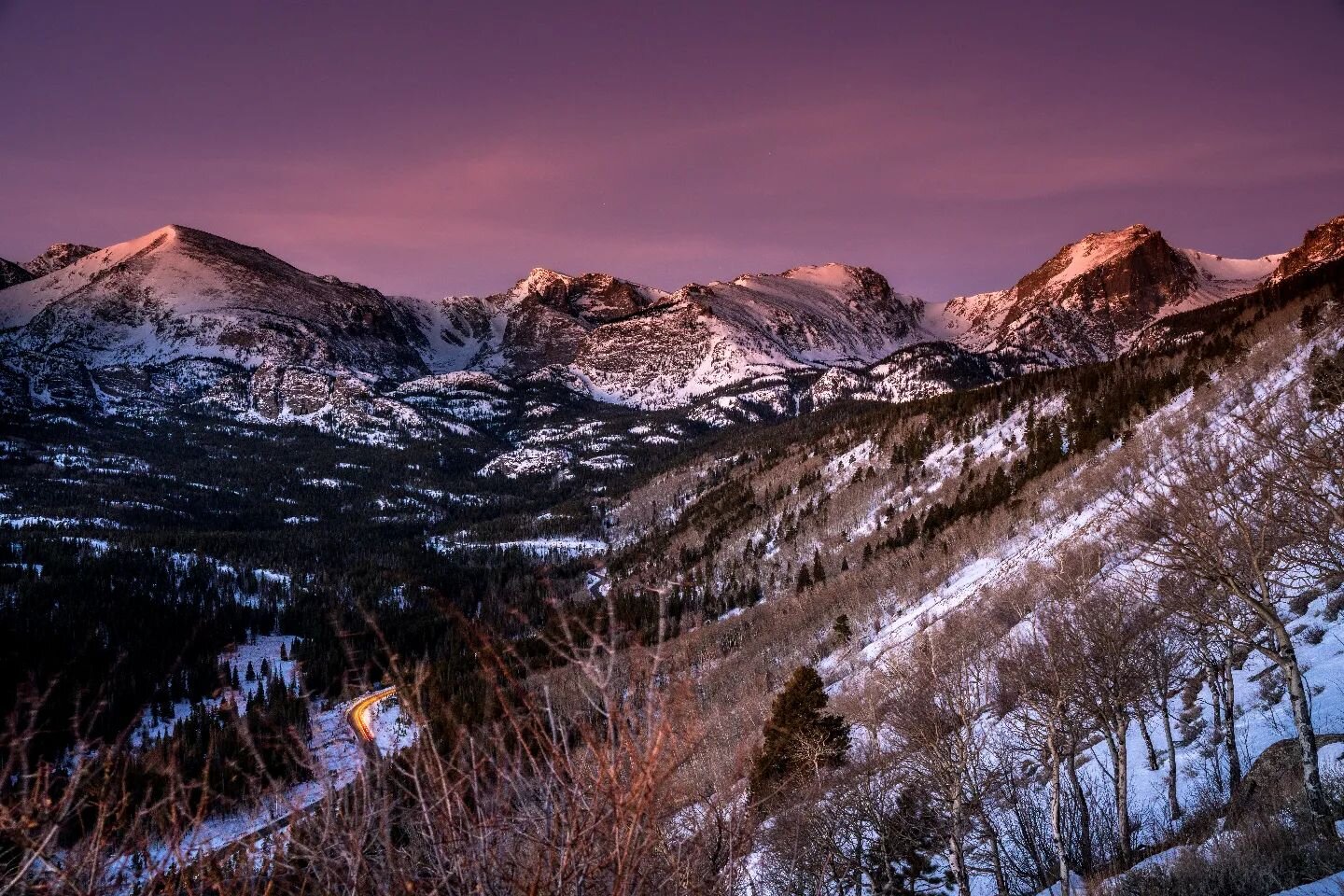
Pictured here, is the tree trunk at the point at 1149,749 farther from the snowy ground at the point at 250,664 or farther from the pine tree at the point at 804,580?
the snowy ground at the point at 250,664

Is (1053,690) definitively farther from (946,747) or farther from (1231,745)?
(1231,745)

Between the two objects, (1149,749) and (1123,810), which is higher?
(1123,810)

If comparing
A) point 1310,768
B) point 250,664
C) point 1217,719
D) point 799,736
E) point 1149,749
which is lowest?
point 250,664

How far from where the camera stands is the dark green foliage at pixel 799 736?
2605 cm

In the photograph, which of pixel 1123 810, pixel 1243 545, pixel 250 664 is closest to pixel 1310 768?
pixel 1243 545

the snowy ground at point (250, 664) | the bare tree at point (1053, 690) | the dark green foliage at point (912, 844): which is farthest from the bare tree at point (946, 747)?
the snowy ground at point (250, 664)

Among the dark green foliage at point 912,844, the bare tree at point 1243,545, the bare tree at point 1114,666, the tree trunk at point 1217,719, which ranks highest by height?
the bare tree at point 1243,545

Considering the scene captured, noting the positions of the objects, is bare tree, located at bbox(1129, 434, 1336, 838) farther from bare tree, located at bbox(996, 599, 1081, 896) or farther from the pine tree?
the pine tree

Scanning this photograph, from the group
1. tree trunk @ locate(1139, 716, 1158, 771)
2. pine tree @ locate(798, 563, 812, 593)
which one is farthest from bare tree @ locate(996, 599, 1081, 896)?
pine tree @ locate(798, 563, 812, 593)

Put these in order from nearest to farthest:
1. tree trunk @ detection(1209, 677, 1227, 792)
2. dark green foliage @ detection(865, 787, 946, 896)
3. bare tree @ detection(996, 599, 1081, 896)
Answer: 1. tree trunk @ detection(1209, 677, 1227, 792)
2. bare tree @ detection(996, 599, 1081, 896)
3. dark green foliage @ detection(865, 787, 946, 896)

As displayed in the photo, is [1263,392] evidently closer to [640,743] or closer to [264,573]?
[640,743]

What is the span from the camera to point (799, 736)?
2583cm

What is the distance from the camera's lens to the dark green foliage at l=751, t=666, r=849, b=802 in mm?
26047

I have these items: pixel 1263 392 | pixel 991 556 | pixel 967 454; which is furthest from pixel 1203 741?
pixel 967 454
